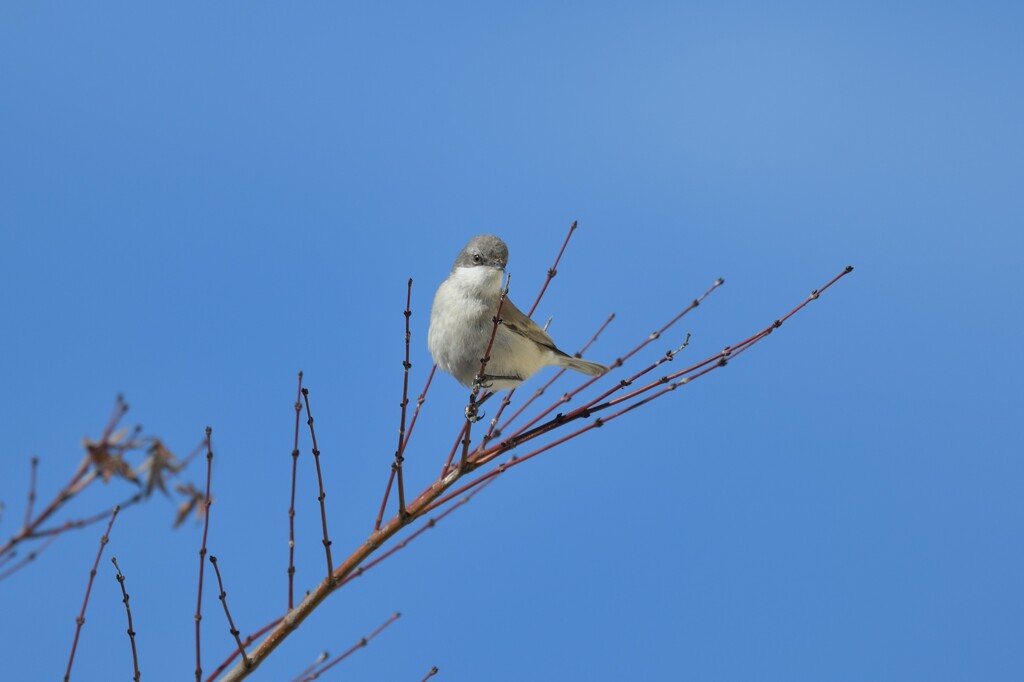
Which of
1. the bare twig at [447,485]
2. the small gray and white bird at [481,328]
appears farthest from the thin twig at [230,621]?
the small gray and white bird at [481,328]

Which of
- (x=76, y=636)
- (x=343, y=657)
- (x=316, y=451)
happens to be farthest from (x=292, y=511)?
(x=76, y=636)

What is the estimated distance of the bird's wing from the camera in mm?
5863

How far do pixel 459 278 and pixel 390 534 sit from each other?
275 centimetres

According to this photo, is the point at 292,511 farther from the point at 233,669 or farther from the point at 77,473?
the point at 77,473

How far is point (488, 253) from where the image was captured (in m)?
6.06

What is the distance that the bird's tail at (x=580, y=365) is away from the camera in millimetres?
6379

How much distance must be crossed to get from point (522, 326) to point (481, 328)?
33 centimetres

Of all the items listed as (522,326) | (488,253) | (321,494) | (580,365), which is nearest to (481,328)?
(522,326)

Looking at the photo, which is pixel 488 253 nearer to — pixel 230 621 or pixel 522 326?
pixel 522 326

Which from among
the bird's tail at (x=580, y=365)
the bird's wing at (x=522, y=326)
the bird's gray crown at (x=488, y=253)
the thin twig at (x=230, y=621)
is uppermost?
the bird's gray crown at (x=488, y=253)

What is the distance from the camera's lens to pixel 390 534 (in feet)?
11.6

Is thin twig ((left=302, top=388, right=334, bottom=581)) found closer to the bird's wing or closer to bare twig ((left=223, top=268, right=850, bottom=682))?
bare twig ((left=223, top=268, right=850, bottom=682))

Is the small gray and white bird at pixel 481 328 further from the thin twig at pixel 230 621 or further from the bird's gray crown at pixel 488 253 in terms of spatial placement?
the thin twig at pixel 230 621

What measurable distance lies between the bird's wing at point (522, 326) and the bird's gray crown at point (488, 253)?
27 cm
